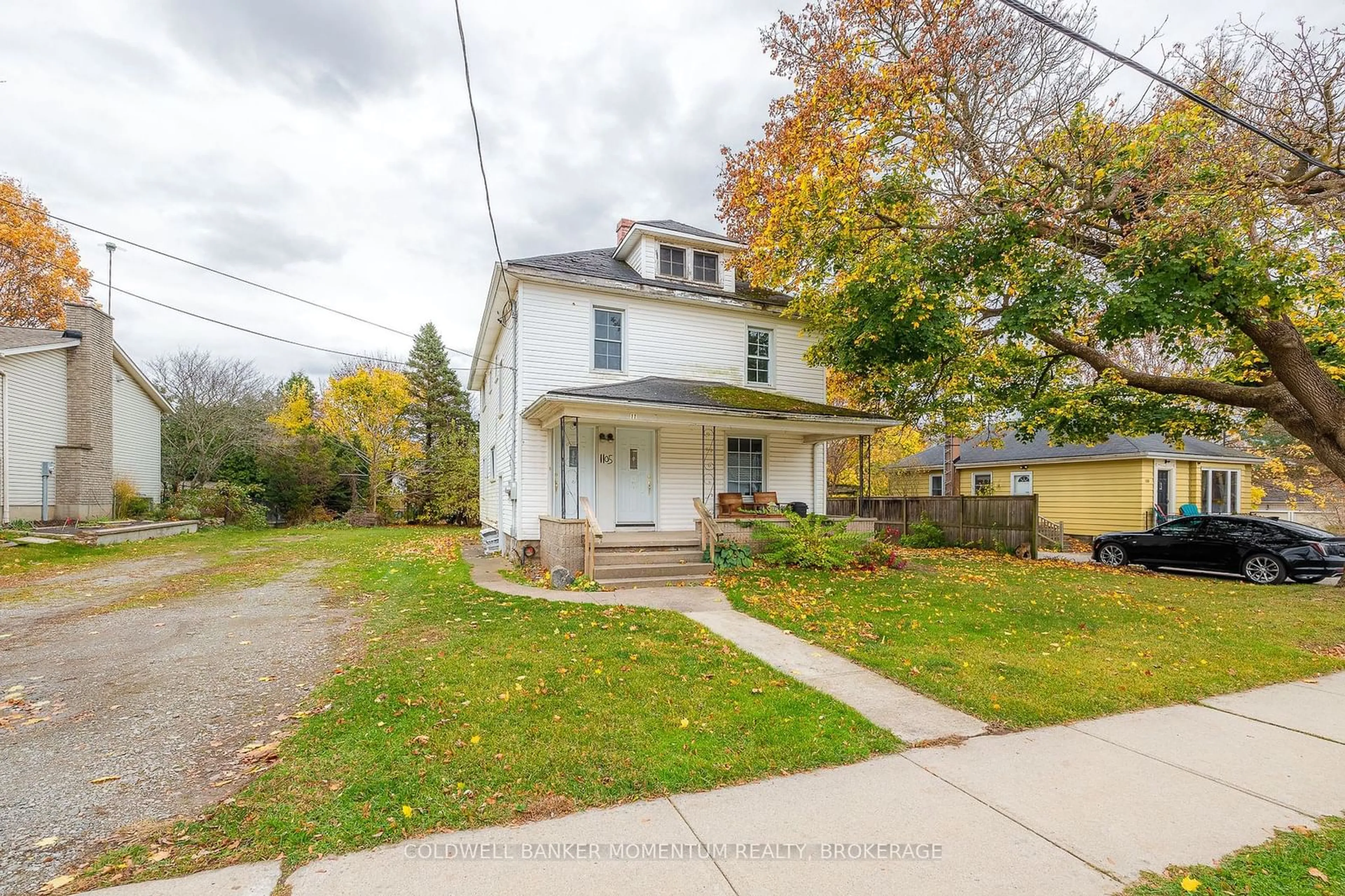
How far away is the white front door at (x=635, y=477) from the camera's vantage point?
39.7ft

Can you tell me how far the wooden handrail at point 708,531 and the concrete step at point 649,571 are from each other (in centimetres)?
53

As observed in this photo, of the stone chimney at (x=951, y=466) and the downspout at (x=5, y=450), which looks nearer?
the downspout at (x=5, y=450)

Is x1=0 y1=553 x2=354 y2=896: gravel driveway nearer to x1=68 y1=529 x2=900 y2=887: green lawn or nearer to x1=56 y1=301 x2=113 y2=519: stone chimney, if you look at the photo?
x1=68 y1=529 x2=900 y2=887: green lawn

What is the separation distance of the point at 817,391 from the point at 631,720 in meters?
11.3

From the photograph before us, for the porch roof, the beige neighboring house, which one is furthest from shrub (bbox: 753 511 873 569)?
the beige neighboring house

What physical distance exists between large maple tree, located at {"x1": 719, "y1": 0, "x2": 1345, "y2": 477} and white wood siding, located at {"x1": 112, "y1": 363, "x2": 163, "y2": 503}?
815 inches

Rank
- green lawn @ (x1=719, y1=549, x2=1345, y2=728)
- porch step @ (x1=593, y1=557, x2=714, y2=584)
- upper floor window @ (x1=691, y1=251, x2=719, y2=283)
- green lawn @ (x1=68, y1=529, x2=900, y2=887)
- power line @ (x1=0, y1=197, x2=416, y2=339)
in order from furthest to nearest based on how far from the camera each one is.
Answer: upper floor window @ (x1=691, y1=251, x2=719, y2=283), power line @ (x1=0, y1=197, x2=416, y2=339), porch step @ (x1=593, y1=557, x2=714, y2=584), green lawn @ (x1=719, y1=549, x2=1345, y2=728), green lawn @ (x1=68, y1=529, x2=900, y2=887)

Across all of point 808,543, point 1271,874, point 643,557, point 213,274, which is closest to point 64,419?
point 213,274

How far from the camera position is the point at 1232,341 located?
34.4 ft

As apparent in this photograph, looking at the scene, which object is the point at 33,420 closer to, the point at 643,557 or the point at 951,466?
the point at 643,557

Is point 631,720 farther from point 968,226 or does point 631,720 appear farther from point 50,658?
point 968,226

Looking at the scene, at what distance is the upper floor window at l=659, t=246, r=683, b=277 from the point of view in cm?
1334

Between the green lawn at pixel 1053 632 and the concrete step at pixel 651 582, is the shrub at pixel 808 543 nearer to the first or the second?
the green lawn at pixel 1053 632

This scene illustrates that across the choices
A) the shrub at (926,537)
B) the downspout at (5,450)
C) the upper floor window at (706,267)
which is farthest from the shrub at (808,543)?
the downspout at (5,450)
